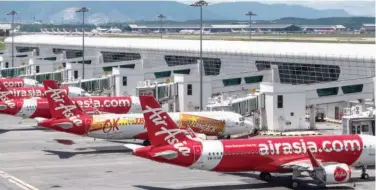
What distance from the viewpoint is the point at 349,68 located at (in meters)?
97.2

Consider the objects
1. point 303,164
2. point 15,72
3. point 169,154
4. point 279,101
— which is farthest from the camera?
point 15,72

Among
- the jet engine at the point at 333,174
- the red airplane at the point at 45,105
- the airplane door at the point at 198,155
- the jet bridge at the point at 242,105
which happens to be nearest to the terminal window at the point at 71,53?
the red airplane at the point at 45,105

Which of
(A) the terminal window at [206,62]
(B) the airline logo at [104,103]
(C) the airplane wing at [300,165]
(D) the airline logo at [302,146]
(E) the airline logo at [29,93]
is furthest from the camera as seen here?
(A) the terminal window at [206,62]

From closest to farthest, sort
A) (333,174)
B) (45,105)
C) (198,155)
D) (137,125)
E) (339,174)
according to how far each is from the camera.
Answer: (333,174) → (339,174) → (198,155) → (137,125) → (45,105)

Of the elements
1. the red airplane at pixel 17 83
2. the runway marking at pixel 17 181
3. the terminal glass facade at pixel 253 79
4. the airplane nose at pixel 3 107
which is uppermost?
the terminal glass facade at pixel 253 79

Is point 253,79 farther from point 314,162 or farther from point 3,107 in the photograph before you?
point 314,162

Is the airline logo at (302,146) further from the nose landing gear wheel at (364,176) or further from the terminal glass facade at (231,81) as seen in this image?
the terminal glass facade at (231,81)

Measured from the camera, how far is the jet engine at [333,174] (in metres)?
50.9

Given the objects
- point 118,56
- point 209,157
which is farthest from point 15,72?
point 209,157

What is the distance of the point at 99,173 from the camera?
60.8 m

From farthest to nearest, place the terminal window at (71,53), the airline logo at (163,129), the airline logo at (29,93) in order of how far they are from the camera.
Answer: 1. the terminal window at (71,53)
2. the airline logo at (29,93)
3. the airline logo at (163,129)

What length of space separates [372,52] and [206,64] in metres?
36.9

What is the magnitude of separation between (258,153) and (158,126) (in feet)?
23.0

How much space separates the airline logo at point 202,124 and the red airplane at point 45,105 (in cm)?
1697
